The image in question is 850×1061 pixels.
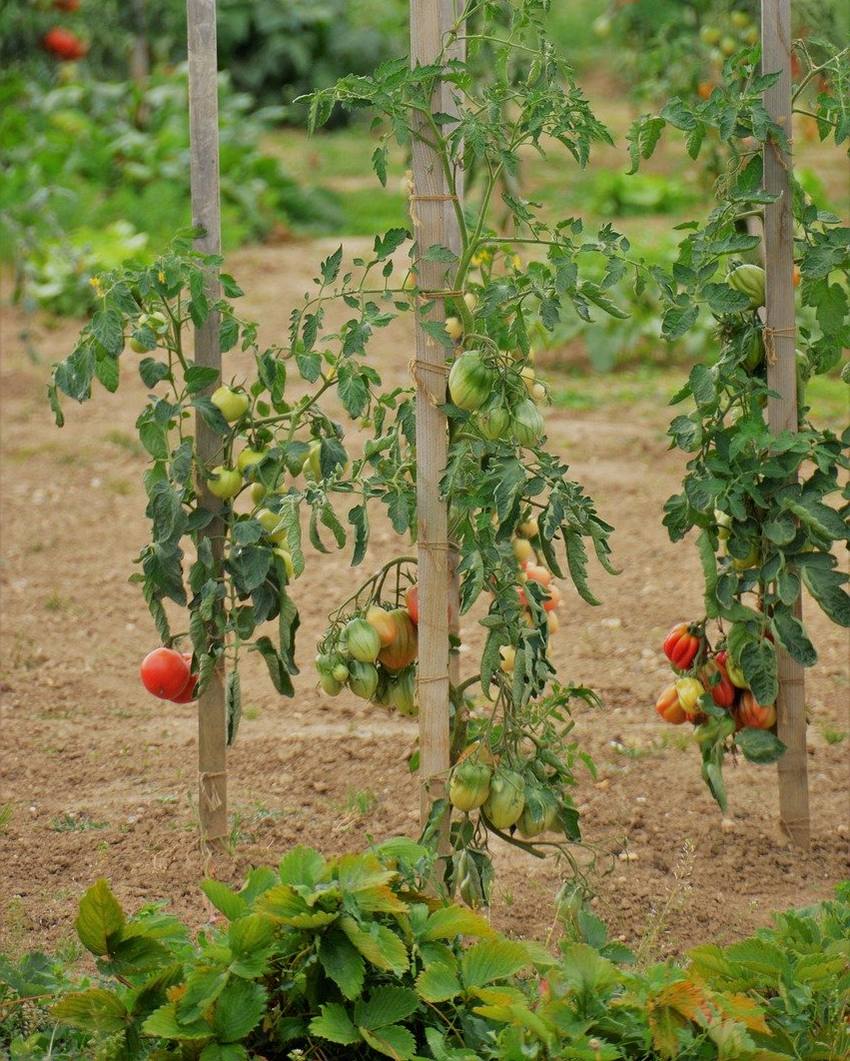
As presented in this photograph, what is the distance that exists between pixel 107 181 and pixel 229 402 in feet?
21.1

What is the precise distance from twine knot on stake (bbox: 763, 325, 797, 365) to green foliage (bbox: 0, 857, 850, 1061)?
104 centimetres

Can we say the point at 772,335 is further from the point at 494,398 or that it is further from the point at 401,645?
the point at 401,645

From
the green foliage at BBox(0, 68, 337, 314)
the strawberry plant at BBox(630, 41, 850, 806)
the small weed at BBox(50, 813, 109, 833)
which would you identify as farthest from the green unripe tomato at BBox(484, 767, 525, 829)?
the green foliage at BBox(0, 68, 337, 314)

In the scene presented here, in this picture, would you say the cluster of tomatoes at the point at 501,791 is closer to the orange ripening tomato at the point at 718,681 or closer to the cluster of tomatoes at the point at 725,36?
the orange ripening tomato at the point at 718,681

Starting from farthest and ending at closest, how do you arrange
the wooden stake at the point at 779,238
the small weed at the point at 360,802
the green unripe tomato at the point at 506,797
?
the small weed at the point at 360,802 → the wooden stake at the point at 779,238 → the green unripe tomato at the point at 506,797

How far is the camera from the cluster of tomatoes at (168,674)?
8.85 ft

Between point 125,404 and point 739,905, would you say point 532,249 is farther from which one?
point 739,905

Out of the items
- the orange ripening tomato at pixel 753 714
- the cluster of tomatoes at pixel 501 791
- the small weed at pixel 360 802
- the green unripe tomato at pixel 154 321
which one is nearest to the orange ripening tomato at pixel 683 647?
the orange ripening tomato at pixel 753 714

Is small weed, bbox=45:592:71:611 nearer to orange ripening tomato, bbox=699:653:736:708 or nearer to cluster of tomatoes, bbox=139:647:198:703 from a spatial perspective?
cluster of tomatoes, bbox=139:647:198:703

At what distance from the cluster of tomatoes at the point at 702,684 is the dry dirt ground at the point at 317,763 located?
28 centimetres

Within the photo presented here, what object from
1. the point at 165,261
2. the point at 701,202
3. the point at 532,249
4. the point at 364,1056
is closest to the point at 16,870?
the point at 364,1056

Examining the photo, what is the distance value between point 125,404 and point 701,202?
13.8ft

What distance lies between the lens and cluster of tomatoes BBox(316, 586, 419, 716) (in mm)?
2475

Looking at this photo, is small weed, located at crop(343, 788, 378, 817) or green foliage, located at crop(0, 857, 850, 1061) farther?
small weed, located at crop(343, 788, 378, 817)
